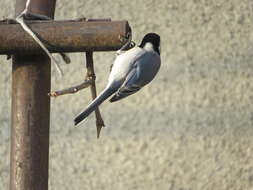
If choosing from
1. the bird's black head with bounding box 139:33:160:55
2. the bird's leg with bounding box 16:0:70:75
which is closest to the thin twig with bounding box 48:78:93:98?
the bird's leg with bounding box 16:0:70:75

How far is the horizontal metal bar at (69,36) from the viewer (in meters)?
0.78

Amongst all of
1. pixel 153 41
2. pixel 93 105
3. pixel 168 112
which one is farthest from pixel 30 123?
pixel 168 112

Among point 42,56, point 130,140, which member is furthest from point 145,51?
point 130,140

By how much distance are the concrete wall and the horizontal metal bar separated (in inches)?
35.4

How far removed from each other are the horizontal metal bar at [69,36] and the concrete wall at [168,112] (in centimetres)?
90

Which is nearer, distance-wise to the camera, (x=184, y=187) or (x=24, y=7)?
(x=24, y=7)

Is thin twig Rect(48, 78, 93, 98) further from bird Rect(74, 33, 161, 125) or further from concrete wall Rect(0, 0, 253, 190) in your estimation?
concrete wall Rect(0, 0, 253, 190)

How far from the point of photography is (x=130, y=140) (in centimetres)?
171

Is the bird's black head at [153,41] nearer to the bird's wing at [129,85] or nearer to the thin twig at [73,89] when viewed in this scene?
the bird's wing at [129,85]

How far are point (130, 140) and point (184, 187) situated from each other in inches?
6.5

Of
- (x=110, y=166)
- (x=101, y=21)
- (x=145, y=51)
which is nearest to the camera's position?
(x=101, y=21)

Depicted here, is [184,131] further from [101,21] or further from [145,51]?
[101,21]

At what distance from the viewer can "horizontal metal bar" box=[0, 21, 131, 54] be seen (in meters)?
0.78

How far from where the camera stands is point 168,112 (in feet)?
5.59
